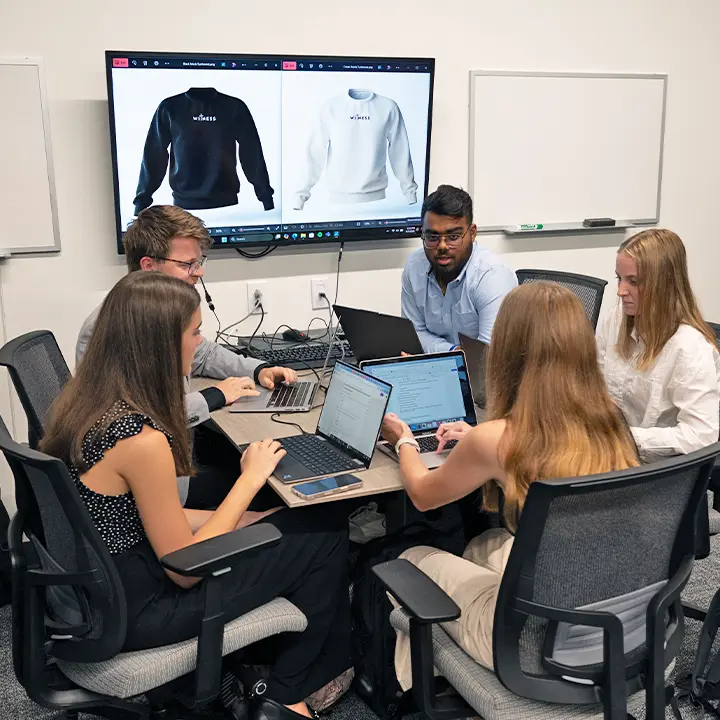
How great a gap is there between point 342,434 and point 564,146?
2.37 metres

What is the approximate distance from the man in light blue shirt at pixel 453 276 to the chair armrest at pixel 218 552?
4.73ft

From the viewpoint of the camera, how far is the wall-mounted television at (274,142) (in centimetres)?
324

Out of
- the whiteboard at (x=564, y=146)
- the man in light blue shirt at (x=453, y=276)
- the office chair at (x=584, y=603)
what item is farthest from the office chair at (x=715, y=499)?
the whiteboard at (x=564, y=146)

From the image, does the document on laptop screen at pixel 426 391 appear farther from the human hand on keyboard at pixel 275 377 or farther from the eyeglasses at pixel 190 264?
the eyeglasses at pixel 190 264

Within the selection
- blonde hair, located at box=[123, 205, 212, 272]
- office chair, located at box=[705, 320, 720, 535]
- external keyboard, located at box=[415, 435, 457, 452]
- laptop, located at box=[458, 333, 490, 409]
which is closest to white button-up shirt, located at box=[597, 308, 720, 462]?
office chair, located at box=[705, 320, 720, 535]

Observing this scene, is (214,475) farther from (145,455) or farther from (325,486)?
(145,455)

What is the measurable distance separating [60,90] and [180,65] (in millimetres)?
449

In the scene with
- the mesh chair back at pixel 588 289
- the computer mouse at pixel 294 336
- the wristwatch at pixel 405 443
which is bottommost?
the wristwatch at pixel 405 443

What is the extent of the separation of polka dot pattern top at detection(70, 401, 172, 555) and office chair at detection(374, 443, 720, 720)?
1.69 feet

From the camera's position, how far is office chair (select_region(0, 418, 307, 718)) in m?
1.62

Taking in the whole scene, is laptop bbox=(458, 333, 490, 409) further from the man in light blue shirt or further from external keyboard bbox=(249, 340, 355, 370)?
external keyboard bbox=(249, 340, 355, 370)

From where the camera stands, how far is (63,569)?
5.48ft

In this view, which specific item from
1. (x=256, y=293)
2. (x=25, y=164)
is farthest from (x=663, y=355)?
(x=25, y=164)

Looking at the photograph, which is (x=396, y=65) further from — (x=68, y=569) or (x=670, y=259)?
(x=68, y=569)
